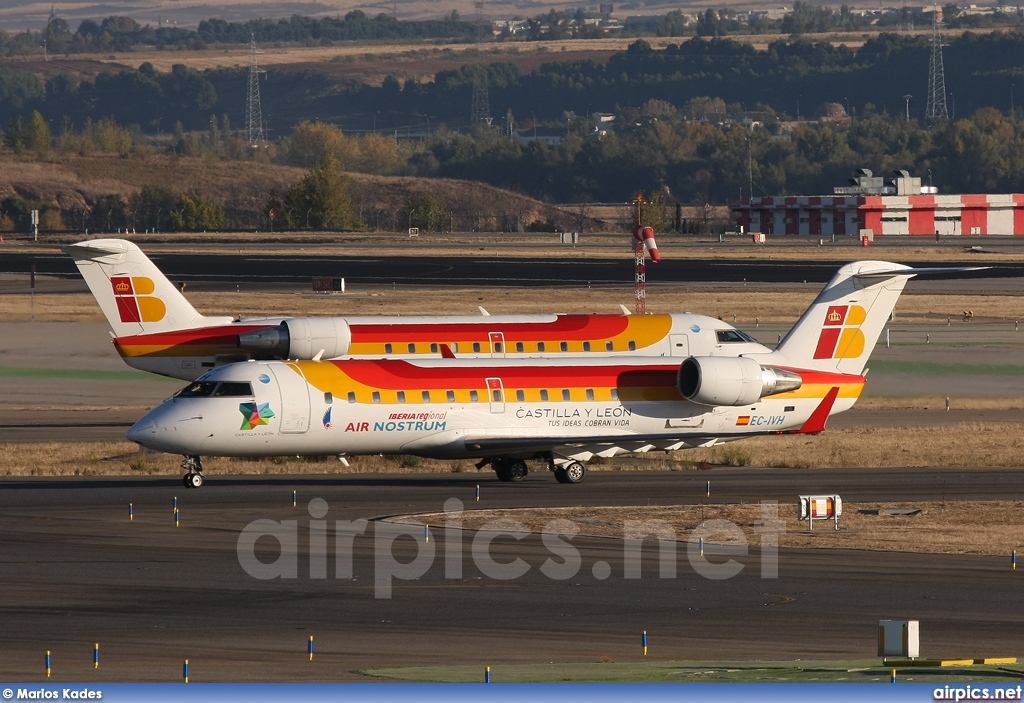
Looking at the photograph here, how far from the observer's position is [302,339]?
4462cm

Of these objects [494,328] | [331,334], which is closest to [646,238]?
[494,328]

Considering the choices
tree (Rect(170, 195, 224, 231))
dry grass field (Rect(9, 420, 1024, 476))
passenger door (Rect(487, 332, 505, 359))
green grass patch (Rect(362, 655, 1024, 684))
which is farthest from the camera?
tree (Rect(170, 195, 224, 231))

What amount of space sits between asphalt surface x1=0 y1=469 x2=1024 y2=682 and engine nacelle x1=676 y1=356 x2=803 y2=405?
4.22m

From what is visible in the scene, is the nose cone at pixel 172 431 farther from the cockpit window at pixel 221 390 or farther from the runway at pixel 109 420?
the runway at pixel 109 420

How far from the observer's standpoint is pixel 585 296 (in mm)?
84688

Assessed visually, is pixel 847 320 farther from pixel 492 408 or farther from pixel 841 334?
pixel 492 408

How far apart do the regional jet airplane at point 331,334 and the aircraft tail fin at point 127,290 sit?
1.1 inches

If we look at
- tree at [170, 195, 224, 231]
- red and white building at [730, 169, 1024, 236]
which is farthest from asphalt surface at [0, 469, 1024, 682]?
tree at [170, 195, 224, 231]

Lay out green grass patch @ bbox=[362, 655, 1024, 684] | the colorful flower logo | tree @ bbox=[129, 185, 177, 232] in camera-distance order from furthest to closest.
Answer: tree @ bbox=[129, 185, 177, 232]
the colorful flower logo
green grass patch @ bbox=[362, 655, 1024, 684]

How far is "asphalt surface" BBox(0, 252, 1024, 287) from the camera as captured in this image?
3807 inches

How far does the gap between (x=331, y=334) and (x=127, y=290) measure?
20.2 ft

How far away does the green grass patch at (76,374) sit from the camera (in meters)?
57.4

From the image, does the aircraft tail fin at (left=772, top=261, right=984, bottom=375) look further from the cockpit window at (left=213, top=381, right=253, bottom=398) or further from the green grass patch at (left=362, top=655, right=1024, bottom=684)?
the green grass patch at (left=362, top=655, right=1024, bottom=684)

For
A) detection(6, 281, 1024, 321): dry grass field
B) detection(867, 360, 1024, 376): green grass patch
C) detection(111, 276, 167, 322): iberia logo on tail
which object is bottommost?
detection(867, 360, 1024, 376): green grass patch
